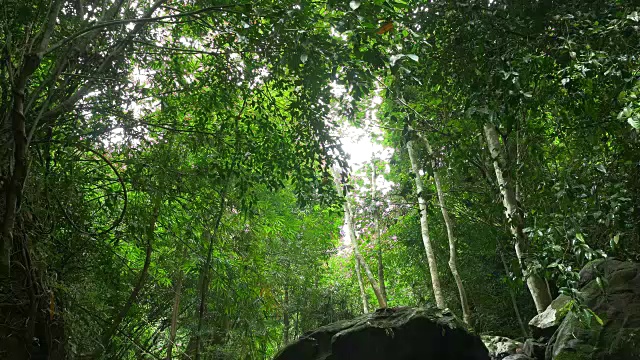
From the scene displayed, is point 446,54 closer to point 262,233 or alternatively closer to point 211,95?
point 211,95

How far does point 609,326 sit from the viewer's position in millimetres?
4129

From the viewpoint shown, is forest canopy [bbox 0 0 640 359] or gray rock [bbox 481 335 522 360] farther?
gray rock [bbox 481 335 522 360]

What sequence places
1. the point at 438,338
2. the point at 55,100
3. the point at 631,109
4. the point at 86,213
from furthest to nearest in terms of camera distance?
the point at 438,338
the point at 86,213
the point at 55,100
the point at 631,109

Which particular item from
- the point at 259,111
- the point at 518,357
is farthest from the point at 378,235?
the point at 259,111

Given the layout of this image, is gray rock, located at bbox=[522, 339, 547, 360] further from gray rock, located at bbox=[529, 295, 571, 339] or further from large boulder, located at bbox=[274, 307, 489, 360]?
large boulder, located at bbox=[274, 307, 489, 360]

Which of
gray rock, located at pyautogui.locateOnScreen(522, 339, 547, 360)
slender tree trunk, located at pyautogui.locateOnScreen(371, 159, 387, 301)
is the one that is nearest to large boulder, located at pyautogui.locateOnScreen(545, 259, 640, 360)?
gray rock, located at pyautogui.locateOnScreen(522, 339, 547, 360)

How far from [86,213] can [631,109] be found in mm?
3119

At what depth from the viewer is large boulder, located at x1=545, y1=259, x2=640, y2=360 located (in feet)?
12.8

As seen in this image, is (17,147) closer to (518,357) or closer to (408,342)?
(408,342)

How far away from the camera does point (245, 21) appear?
2123 millimetres

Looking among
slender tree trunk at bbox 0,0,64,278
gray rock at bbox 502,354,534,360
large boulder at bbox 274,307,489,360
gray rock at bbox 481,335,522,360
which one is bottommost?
gray rock at bbox 502,354,534,360

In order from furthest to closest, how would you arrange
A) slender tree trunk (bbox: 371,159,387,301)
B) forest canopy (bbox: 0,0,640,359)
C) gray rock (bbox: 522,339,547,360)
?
1. slender tree trunk (bbox: 371,159,387,301)
2. gray rock (bbox: 522,339,547,360)
3. forest canopy (bbox: 0,0,640,359)

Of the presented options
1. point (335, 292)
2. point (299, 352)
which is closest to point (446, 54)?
point (299, 352)

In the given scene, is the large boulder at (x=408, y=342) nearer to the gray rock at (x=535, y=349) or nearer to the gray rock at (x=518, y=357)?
the gray rock at (x=518, y=357)
